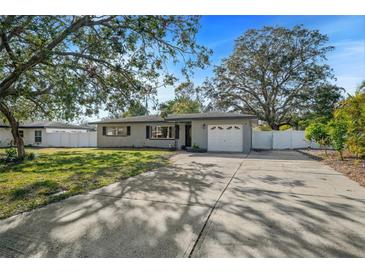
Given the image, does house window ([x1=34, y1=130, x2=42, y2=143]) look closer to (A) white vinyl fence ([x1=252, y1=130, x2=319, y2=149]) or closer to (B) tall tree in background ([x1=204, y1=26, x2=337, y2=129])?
(B) tall tree in background ([x1=204, y1=26, x2=337, y2=129])

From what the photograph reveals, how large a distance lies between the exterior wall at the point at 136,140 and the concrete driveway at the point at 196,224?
12.9m

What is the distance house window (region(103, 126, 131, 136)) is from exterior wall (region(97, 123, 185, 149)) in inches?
11.5

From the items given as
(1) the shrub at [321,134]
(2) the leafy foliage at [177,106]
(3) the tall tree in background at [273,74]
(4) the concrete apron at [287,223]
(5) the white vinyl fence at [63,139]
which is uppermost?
(3) the tall tree in background at [273,74]

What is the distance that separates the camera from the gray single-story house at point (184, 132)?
1590cm

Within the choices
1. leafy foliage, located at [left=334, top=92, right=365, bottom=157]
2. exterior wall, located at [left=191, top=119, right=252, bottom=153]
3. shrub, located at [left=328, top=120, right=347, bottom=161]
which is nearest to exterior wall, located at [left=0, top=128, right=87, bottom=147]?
exterior wall, located at [left=191, top=119, right=252, bottom=153]

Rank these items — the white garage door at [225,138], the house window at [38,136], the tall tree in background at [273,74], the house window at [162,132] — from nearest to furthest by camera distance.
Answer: the white garage door at [225,138]
the house window at [162,132]
the house window at [38,136]
the tall tree in background at [273,74]

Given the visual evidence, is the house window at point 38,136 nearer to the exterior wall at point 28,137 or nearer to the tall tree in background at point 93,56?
the exterior wall at point 28,137

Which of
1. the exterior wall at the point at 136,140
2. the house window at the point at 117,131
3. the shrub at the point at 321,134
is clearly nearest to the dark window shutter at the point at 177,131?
the exterior wall at the point at 136,140

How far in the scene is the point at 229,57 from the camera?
27.4 metres

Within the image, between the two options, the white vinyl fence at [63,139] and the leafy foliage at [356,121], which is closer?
the leafy foliage at [356,121]
